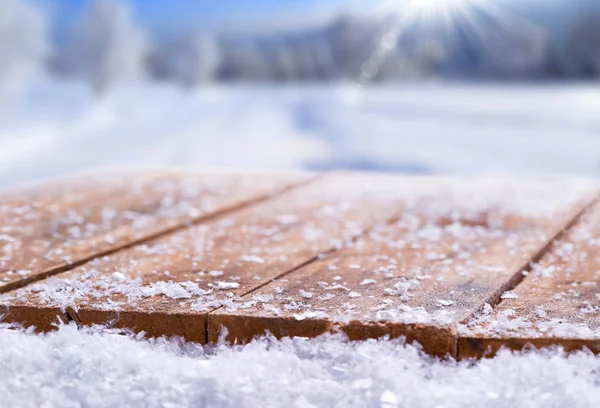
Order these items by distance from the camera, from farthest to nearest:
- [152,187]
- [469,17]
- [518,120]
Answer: [469,17] → [518,120] → [152,187]

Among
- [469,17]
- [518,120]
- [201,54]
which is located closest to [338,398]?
[518,120]

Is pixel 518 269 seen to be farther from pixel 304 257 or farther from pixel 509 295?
pixel 304 257

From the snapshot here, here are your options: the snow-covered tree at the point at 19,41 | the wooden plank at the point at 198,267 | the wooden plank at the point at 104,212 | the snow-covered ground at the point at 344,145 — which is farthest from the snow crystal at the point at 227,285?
the snow-covered tree at the point at 19,41

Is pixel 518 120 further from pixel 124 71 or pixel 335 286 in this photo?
pixel 124 71

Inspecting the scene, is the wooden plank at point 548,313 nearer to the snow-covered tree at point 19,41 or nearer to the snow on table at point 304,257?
the snow on table at point 304,257

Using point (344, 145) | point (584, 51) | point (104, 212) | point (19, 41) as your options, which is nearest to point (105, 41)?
point (19, 41)

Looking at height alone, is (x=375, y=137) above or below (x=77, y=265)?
below

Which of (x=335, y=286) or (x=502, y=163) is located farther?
(x=502, y=163)
